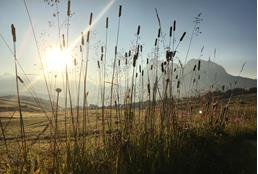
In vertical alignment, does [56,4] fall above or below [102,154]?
above

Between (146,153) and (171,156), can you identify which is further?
(171,156)

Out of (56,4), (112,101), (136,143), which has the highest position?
(56,4)

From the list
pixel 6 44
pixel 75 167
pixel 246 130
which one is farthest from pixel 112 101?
pixel 246 130

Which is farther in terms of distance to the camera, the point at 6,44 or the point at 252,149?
the point at 252,149

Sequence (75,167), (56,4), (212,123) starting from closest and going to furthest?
(75,167)
(56,4)
(212,123)

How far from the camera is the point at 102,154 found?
317 cm

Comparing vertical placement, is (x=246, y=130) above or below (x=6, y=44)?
below

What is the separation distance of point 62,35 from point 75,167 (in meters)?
1.09

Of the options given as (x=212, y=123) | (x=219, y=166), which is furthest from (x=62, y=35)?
(x=212, y=123)

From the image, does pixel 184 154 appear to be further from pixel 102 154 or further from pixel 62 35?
pixel 62 35

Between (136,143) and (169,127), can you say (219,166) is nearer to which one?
(169,127)

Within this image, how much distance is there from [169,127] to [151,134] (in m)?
0.23

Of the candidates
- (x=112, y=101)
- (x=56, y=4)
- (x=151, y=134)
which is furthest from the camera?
(x=112, y=101)

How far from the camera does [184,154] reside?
3.52 m
